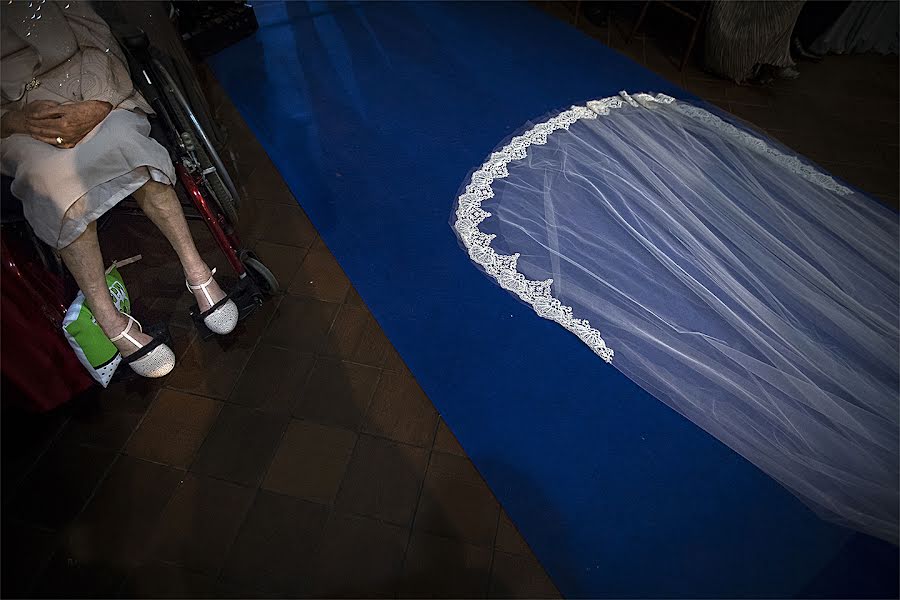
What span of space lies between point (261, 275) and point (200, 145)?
0.53 meters

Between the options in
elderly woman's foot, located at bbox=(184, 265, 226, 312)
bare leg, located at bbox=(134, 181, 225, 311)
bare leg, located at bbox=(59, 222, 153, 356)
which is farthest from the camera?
elderly woman's foot, located at bbox=(184, 265, 226, 312)

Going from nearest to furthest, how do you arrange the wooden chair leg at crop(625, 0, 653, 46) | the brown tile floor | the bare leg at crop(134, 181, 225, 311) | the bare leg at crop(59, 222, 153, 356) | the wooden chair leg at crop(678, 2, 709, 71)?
the brown tile floor, the bare leg at crop(59, 222, 153, 356), the bare leg at crop(134, 181, 225, 311), the wooden chair leg at crop(678, 2, 709, 71), the wooden chair leg at crop(625, 0, 653, 46)

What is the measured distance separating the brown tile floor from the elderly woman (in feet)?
1.43

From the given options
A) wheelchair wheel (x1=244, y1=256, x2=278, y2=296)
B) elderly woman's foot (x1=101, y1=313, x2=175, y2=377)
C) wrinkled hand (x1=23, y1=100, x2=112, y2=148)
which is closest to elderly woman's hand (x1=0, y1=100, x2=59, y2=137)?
wrinkled hand (x1=23, y1=100, x2=112, y2=148)

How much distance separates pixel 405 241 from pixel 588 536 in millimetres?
1394

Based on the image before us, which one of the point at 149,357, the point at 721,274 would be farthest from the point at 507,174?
the point at 149,357

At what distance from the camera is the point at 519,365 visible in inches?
82.7

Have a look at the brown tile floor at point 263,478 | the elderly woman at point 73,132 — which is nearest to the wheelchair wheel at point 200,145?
the elderly woman at point 73,132

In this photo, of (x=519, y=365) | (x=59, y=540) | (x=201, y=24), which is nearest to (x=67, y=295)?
(x=59, y=540)

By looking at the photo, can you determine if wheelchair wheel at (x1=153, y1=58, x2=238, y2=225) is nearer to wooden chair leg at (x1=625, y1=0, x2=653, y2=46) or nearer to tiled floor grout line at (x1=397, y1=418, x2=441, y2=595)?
tiled floor grout line at (x1=397, y1=418, x2=441, y2=595)

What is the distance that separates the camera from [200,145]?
2111 millimetres

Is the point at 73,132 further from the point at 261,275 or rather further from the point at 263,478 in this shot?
the point at 263,478

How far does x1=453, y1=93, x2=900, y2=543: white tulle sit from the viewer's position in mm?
1727

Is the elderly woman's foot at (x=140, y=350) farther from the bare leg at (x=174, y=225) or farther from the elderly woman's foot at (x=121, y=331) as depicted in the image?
the bare leg at (x=174, y=225)
